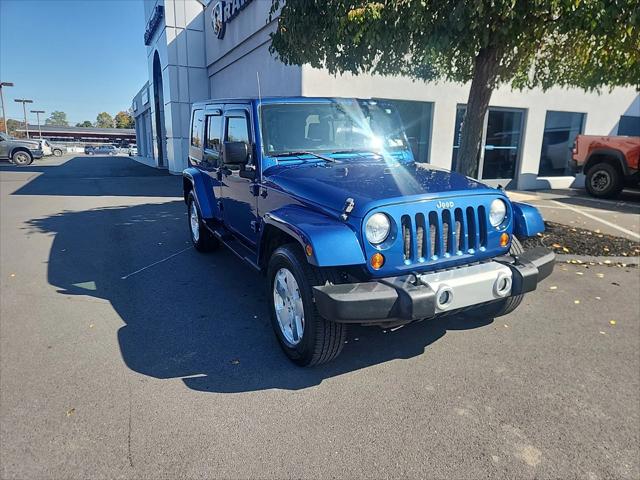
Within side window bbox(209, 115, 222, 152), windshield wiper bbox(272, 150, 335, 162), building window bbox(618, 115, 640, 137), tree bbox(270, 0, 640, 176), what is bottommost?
windshield wiper bbox(272, 150, 335, 162)

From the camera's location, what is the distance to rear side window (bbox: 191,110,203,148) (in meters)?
5.89

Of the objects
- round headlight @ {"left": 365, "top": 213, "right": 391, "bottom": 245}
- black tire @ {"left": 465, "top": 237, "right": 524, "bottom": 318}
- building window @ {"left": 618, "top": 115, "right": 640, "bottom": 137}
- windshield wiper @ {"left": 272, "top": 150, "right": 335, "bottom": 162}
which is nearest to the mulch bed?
black tire @ {"left": 465, "top": 237, "right": 524, "bottom": 318}

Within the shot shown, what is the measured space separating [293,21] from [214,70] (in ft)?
46.6

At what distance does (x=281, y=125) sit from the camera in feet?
13.4

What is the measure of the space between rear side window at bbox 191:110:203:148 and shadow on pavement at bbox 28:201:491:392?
1.57 metres

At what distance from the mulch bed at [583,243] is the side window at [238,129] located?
429 cm

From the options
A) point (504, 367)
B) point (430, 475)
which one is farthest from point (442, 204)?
point (430, 475)

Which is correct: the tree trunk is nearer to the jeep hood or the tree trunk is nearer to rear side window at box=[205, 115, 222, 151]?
the jeep hood

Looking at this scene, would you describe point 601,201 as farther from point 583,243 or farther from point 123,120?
point 123,120

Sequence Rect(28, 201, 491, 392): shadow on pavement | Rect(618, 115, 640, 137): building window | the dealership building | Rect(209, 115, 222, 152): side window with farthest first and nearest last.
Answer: Rect(618, 115, 640, 137): building window < the dealership building < Rect(209, 115, 222, 152): side window < Rect(28, 201, 491, 392): shadow on pavement

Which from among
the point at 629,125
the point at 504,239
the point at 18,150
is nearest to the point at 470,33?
the point at 504,239

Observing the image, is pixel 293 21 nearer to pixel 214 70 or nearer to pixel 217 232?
pixel 217 232

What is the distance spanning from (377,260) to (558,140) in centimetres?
1401

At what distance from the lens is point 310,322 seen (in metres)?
2.94
